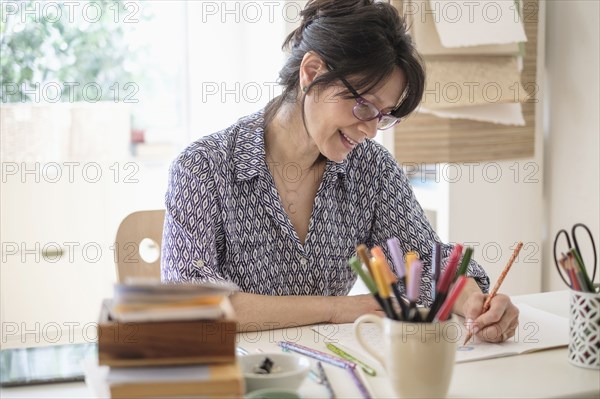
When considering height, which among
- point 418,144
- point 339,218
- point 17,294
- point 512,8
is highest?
point 512,8

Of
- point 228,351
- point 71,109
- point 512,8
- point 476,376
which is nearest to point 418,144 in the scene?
point 512,8

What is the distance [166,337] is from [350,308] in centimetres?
65

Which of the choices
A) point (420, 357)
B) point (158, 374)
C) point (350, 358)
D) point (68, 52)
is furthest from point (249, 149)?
point (68, 52)

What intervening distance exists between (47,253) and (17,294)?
181mm

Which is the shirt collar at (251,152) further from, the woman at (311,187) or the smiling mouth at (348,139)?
the smiling mouth at (348,139)

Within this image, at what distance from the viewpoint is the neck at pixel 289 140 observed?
67.6 inches

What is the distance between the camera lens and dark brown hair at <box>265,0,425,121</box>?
1.56 metres

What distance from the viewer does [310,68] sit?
1.62 metres

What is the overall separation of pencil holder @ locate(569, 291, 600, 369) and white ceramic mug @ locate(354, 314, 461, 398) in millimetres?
266

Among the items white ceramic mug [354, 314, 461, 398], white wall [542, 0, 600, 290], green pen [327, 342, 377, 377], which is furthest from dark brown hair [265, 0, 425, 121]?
white wall [542, 0, 600, 290]

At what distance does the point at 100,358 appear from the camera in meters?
0.90

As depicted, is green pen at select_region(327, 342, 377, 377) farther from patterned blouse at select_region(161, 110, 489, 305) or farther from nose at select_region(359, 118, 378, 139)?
nose at select_region(359, 118, 378, 139)

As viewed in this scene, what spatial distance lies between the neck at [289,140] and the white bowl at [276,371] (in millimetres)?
667

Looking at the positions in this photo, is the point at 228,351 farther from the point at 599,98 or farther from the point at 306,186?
the point at 599,98
